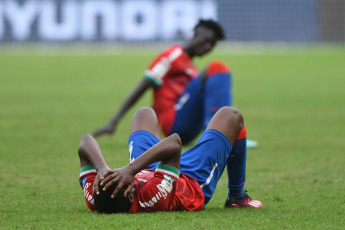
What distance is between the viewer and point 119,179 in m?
3.87

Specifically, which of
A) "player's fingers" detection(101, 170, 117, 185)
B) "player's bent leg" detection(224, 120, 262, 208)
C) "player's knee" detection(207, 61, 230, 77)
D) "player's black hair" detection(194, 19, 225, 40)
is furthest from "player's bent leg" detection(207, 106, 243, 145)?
"player's black hair" detection(194, 19, 225, 40)

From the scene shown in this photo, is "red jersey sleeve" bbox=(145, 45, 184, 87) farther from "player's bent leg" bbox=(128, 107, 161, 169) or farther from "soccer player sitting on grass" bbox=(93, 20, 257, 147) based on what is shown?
"player's bent leg" bbox=(128, 107, 161, 169)

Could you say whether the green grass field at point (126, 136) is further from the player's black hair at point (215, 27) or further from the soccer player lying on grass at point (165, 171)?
the player's black hair at point (215, 27)

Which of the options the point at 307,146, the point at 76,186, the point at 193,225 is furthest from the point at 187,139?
the point at 193,225

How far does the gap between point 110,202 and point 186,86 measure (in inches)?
182

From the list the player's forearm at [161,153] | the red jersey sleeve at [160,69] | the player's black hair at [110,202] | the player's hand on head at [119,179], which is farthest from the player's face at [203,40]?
the player's hand on head at [119,179]

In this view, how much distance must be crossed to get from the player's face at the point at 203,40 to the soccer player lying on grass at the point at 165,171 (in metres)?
3.78

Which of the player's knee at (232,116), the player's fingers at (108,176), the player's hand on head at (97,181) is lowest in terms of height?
the player's hand on head at (97,181)

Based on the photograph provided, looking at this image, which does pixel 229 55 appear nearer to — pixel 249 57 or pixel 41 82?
pixel 249 57

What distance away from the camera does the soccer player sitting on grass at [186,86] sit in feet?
26.2

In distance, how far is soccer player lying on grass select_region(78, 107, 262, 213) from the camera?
398 cm

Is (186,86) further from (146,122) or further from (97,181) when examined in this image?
(97,181)

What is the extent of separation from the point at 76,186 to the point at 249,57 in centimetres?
1854

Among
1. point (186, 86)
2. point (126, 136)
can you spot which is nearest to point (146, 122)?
point (186, 86)
